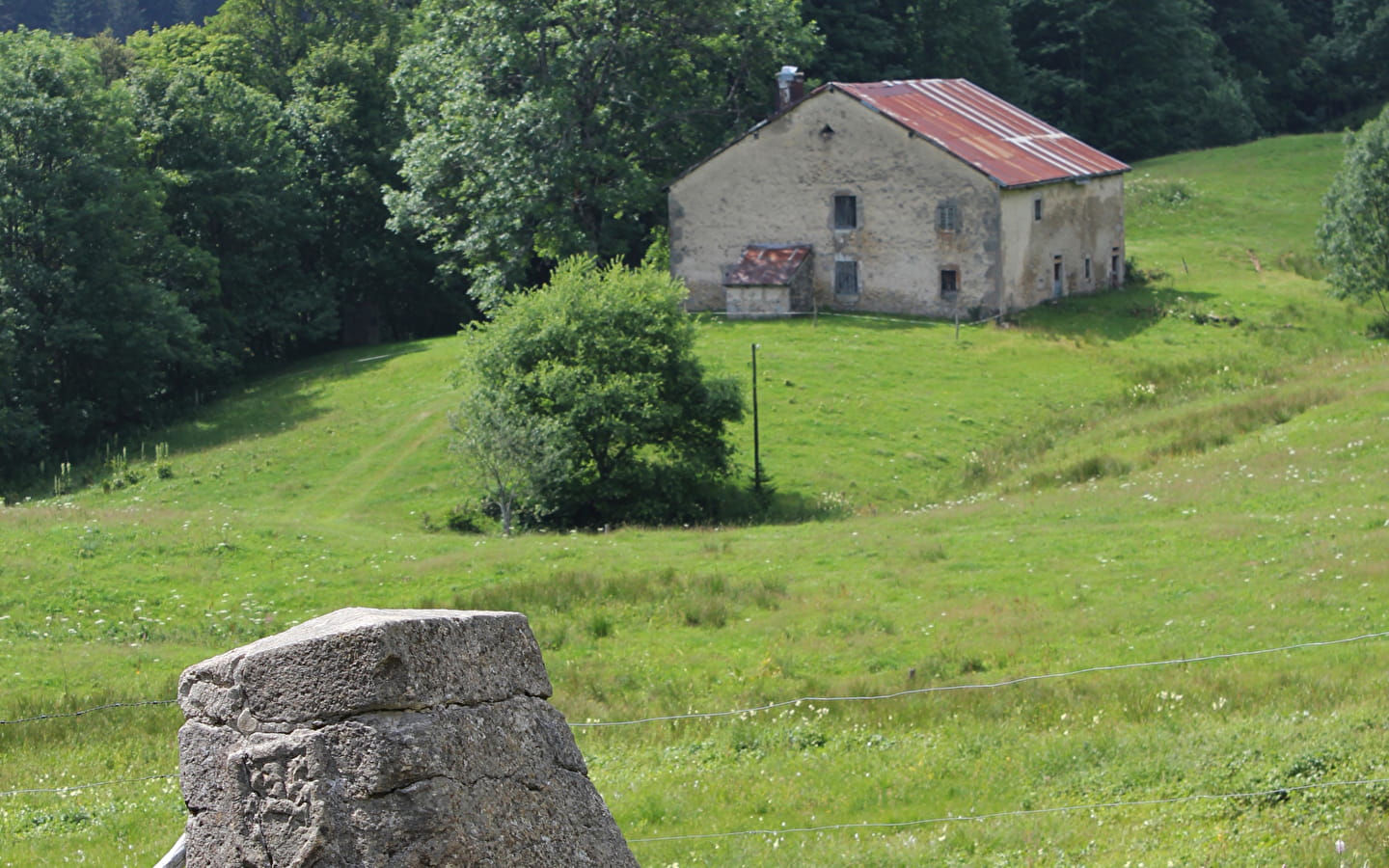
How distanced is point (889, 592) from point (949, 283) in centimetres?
3184

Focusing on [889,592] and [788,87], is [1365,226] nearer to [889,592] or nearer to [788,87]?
[788,87]

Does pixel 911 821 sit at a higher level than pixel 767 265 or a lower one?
lower

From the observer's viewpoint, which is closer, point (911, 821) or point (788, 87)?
point (911, 821)

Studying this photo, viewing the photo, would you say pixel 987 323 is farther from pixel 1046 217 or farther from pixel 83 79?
pixel 83 79

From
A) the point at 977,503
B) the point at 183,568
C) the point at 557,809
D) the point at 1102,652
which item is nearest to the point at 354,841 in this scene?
the point at 557,809

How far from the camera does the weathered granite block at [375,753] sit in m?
5.41

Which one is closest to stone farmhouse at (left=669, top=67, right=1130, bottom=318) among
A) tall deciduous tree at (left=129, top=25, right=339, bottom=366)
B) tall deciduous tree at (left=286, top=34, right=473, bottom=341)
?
tall deciduous tree at (left=286, top=34, right=473, bottom=341)

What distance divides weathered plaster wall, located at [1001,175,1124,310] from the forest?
11.4 meters

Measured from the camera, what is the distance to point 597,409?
3556 cm

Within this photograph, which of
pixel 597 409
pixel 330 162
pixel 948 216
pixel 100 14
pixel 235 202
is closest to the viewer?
pixel 597 409

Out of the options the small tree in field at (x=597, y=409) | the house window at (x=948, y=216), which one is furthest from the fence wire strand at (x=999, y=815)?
the house window at (x=948, y=216)

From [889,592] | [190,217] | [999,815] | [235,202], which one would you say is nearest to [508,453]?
[889,592]

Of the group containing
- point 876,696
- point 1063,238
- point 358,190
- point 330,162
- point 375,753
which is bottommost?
point 876,696

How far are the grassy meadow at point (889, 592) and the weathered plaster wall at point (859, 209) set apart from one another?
3.27m
